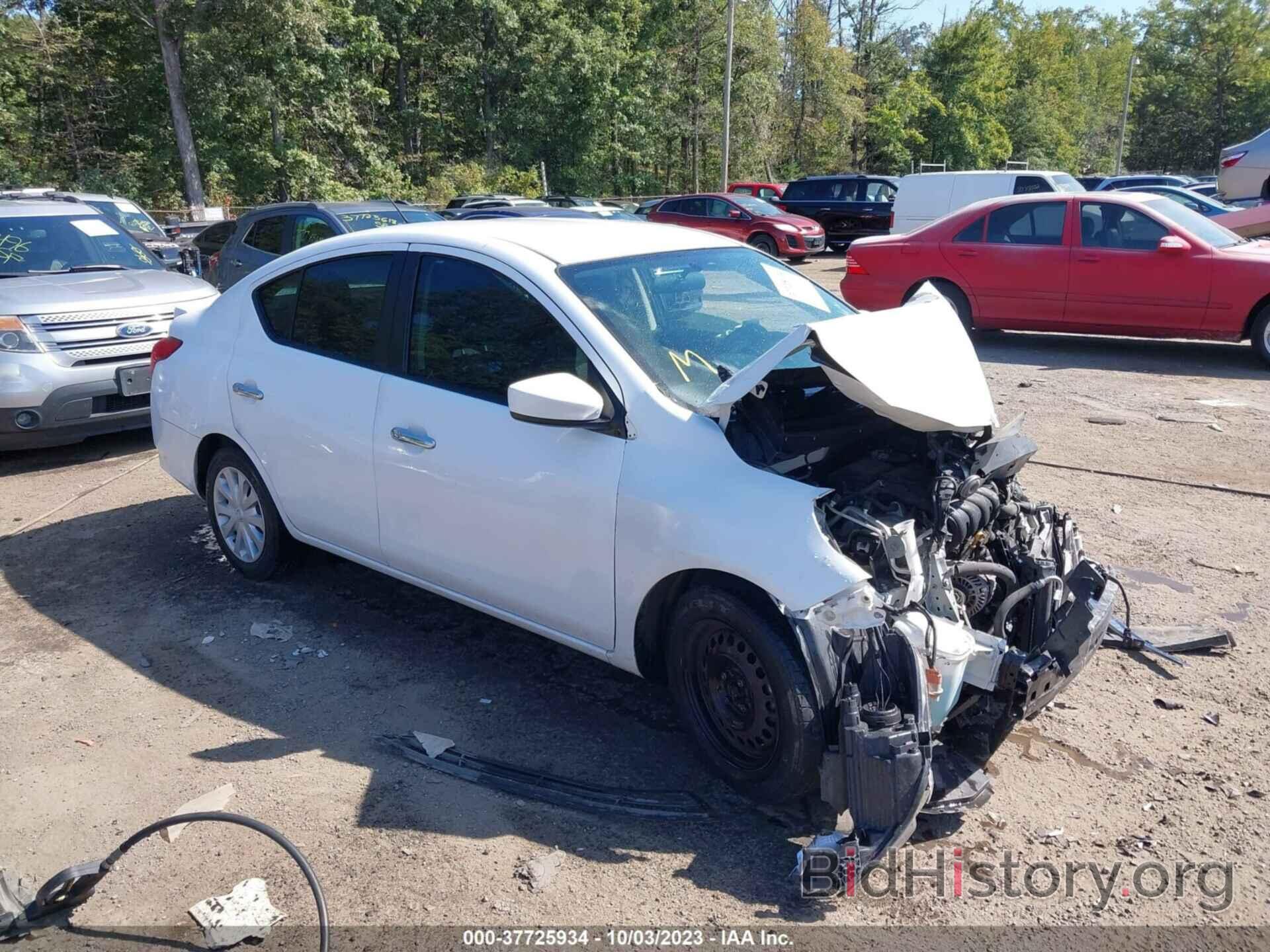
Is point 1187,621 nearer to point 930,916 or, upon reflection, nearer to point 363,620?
point 930,916

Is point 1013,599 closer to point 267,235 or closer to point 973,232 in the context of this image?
point 973,232

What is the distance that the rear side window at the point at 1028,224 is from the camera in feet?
35.3

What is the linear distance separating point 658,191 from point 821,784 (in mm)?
42065

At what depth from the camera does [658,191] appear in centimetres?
4288

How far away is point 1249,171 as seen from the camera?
17250 mm

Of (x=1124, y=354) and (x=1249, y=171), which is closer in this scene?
(x=1124, y=354)

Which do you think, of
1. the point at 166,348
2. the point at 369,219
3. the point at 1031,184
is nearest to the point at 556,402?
the point at 166,348

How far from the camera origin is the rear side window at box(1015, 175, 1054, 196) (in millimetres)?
18328

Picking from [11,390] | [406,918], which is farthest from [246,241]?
[406,918]

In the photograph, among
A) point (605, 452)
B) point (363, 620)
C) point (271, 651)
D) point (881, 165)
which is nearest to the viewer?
point (605, 452)

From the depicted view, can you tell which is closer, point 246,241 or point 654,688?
point 654,688

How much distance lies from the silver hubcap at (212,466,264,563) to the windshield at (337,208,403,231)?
19.2 feet

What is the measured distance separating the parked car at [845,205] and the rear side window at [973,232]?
44.2 ft

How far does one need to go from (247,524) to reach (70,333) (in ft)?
11.1
